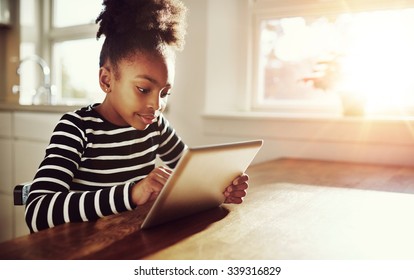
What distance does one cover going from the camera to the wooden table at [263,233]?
49cm

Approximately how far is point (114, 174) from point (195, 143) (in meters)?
0.83

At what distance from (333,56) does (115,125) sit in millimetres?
935

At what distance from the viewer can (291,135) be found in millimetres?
1534

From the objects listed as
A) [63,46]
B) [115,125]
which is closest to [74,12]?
[63,46]

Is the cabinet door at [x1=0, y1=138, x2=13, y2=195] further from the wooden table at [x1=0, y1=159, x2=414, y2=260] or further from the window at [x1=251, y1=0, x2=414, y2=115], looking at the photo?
the wooden table at [x1=0, y1=159, x2=414, y2=260]

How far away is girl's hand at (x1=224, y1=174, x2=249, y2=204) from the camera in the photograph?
0.75m

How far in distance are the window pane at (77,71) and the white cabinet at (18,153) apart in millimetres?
370

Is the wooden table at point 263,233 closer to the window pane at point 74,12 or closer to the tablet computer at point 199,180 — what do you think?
the tablet computer at point 199,180

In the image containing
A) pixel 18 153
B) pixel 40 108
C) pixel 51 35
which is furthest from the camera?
pixel 51 35

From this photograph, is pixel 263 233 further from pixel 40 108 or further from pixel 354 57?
pixel 40 108

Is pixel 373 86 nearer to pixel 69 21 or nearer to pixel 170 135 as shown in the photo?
pixel 170 135

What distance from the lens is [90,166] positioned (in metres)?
0.89

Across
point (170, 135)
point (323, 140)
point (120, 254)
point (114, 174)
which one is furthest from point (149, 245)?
point (323, 140)

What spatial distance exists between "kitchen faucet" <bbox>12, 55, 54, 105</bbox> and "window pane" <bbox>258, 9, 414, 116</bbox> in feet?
4.38
